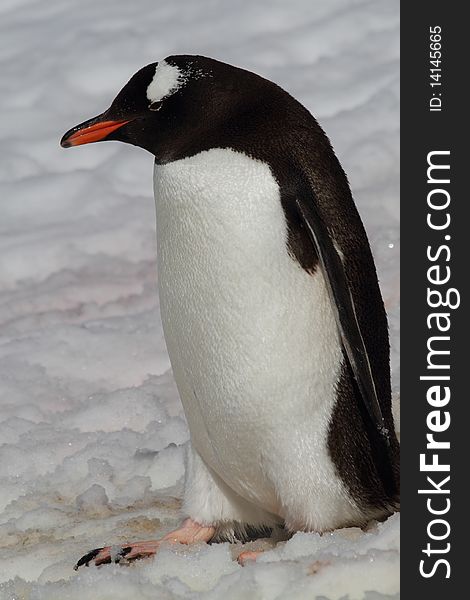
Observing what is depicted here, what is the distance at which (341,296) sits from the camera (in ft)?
6.65

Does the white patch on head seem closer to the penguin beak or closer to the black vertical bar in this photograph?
the penguin beak

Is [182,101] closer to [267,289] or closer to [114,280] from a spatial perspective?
[267,289]

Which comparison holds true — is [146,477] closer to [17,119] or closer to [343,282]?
[343,282]

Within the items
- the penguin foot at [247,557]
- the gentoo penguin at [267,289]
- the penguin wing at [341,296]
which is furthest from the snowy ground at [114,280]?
the penguin wing at [341,296]

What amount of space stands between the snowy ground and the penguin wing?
0.24m

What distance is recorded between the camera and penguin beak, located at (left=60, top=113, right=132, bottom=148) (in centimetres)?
218

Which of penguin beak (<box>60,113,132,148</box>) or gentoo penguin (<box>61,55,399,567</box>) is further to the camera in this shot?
penguin beak (<box>60,113,132,148</box>)

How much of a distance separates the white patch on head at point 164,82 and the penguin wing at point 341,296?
28cm

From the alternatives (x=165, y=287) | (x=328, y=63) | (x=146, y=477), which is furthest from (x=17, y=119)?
(x=165, y=287)

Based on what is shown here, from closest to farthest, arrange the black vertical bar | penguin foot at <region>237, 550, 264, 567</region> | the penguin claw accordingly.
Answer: the black vertical bar < penguin foot at <region>237, 550, 264, 567</region> < the penguin claw

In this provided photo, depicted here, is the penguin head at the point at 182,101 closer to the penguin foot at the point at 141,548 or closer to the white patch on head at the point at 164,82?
Answer: the white patch on head at the point at 164,82

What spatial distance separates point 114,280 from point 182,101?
180cm

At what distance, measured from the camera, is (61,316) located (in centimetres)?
370

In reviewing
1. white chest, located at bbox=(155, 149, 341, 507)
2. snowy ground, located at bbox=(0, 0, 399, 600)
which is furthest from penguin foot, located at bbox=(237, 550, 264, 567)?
white chest, located at bbox=(155, 149, 341, 507)
